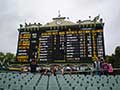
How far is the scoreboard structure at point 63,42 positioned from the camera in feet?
76.7

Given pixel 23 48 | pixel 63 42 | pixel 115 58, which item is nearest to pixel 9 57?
pixel 115 58

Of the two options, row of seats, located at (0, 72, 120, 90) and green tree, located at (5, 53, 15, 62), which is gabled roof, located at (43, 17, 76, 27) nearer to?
row of seats, located at (0, 72, 120, 90)

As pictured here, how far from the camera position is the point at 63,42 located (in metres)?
24.1

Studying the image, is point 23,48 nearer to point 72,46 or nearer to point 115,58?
point 72,46

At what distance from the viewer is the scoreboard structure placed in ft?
76.7

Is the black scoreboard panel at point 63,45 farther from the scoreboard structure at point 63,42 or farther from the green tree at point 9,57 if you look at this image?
the green tree at point 9,57

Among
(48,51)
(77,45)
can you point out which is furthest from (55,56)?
(77,45)

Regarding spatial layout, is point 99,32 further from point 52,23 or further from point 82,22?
point 52,23

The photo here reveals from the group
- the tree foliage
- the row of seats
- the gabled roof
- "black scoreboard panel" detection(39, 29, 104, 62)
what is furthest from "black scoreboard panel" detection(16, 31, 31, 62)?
the row of seats

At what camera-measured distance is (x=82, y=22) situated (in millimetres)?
26094

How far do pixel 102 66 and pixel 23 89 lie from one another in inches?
263

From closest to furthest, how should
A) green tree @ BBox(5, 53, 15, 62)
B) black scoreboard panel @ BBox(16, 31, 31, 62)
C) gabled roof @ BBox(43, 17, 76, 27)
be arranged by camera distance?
black scoreboard panel @ BBox(16, 31, 31, 62) < gabled roof @ BBox(43, 17, 76, 27) < green tree @ BBox(5, 53, 15, 62)

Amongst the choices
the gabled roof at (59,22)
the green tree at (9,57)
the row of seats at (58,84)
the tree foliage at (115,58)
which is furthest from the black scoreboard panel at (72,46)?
the green tree at (9,57)

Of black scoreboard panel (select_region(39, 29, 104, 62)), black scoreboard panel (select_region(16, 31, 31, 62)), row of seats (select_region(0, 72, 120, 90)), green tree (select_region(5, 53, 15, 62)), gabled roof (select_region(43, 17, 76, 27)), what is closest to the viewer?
row of seats (select_region(0, 72, 120, 90))
